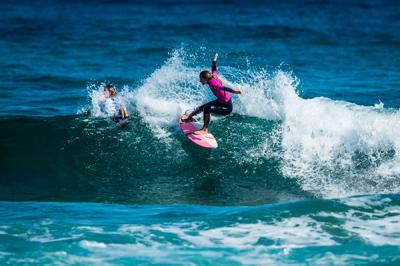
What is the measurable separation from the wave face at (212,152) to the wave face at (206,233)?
0.92 m

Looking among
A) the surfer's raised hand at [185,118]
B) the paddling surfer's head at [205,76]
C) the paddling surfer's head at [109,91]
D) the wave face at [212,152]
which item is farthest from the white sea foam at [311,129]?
the paddling surfer's head at [205,76]

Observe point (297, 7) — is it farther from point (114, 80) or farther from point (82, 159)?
point (82, 159)

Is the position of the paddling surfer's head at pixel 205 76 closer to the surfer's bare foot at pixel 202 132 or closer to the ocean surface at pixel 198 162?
the surfer's bare foot at pixel 202 132

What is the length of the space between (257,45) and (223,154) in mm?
14560

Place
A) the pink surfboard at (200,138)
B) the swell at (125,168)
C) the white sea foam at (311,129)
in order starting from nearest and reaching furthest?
1. the swell at (125,168)
2. the white sea foam at (311,129)
3. the pink surfboard at (200,138)

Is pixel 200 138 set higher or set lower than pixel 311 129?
lower

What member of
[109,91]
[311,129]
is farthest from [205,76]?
[311,129]

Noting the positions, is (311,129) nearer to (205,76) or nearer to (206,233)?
(205,76)

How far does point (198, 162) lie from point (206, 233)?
3818 mm

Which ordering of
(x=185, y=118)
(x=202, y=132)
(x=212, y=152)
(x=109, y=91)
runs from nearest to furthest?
(x=202, y=132)
(x=212, y=152)
(x=185, y=118)
(x=109, y=91)

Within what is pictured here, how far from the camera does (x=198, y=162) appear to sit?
14.1 metres

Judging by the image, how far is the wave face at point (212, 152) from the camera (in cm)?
1279

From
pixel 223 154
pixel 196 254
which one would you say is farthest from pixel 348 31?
pixel 196 254

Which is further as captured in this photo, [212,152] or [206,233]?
[212,152]
